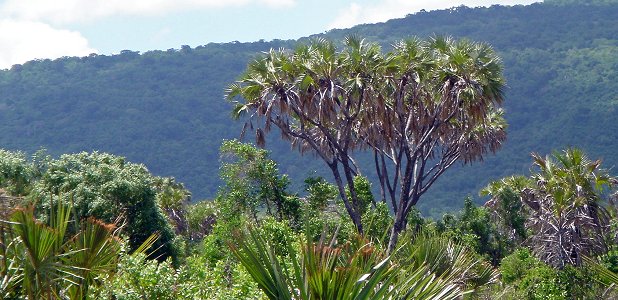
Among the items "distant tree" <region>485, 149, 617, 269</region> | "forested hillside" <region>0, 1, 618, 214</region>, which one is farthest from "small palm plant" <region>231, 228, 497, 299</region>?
"forested hillside" <region>0, 1, 618, 214</region>

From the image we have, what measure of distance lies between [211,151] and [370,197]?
58.6 metres

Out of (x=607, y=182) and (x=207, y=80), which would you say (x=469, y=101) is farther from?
(x=207, y=80)

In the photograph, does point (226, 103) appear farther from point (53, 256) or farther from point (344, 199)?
point (53, 256)

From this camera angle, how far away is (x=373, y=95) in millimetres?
29156

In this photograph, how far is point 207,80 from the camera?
11625 cm

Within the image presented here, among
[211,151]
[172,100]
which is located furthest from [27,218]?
[172,100]

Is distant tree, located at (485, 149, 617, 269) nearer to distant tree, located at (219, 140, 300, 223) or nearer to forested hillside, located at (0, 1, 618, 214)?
distant tree, located at (219, 140, 300, 223)

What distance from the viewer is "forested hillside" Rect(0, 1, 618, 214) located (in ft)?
258

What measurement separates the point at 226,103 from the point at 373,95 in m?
76.1

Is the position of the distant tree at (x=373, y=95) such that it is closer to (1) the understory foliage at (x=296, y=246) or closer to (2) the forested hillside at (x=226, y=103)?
(1) the understory foliage at (x=296, y=246)

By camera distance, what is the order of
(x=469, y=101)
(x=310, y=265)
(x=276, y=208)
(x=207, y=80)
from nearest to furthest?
1. (x=310, y=265)
2. (x=276, y=208)
3. (x=469, y=101)
4. (x=207, y=80)

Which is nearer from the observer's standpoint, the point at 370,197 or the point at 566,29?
the point at 370,197

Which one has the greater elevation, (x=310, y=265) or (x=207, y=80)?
(x=310, y=265)

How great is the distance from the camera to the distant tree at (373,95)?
28.6m
